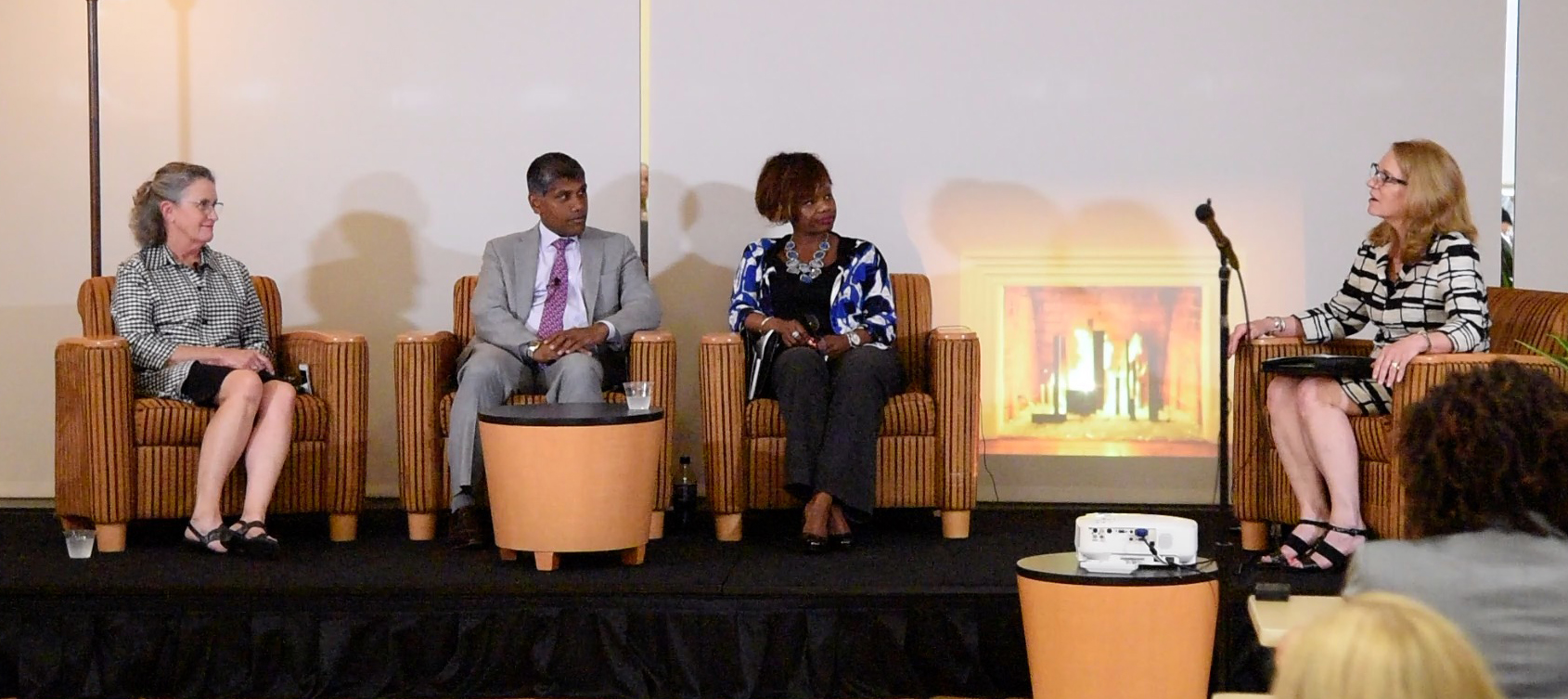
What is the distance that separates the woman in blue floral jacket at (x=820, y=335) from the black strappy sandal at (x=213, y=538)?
4.75 feet

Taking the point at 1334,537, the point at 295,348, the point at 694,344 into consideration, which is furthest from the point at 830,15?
the point at 1334,537

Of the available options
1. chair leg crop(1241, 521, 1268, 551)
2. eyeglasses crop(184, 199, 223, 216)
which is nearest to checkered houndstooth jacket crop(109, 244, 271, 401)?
eyeglasses crop(184, 199, 223, 216)

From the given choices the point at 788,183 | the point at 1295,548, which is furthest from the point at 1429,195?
the point at 788,183

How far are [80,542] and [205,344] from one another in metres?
0.64

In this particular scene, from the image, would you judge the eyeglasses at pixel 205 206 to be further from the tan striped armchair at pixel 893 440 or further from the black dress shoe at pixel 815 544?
the black dress shoe at pixel 815 544

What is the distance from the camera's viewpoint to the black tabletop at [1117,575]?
307 cm

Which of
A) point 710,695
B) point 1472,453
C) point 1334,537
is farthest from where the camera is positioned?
point 1334,537

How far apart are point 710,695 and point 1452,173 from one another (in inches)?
86.4

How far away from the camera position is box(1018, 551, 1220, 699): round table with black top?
308 cm

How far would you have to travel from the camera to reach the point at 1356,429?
3846 millimetres

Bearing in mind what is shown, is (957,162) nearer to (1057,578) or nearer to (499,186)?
(499,186)

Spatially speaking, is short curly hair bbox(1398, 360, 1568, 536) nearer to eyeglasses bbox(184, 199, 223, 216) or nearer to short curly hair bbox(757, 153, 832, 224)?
short curly hair bbox(757, 153, 832, 224)

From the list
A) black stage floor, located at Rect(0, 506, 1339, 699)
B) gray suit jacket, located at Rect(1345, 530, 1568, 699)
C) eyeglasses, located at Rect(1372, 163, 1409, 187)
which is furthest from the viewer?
eyeglasses, located at Rect(1372, 163, 1409, 187)

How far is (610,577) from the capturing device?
3.68m
